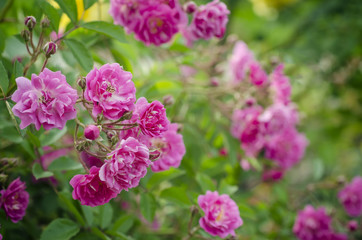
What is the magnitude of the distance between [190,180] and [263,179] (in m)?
0.53

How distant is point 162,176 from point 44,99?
452mm

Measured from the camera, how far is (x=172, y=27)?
1.04 m

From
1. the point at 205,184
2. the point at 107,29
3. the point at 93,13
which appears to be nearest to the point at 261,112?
the point at 205,184

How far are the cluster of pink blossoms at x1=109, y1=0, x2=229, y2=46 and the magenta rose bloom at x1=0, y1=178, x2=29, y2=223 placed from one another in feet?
1.70

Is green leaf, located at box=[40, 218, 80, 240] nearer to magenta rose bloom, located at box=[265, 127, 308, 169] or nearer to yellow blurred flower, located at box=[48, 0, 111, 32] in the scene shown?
yellow blurred flower, located at box=[48, 0, 111, 32]

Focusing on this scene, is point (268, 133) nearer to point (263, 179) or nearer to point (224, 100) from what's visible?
point (224, 100)

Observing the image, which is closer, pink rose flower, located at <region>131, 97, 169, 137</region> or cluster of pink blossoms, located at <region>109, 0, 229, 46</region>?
pink rose flower, located at <region>131, 97, 169, 137</region>

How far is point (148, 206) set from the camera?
978 millimetres

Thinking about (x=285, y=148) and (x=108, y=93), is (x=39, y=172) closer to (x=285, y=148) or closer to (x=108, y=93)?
(x=108, y=93)

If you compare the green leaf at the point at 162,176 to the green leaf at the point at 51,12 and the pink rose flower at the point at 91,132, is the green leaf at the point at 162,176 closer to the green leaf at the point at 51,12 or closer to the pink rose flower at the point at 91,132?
the pink rose flower at the point at 91,132

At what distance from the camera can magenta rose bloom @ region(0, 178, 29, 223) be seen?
83cm

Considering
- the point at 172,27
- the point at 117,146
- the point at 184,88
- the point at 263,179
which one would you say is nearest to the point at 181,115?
the point at 184,88

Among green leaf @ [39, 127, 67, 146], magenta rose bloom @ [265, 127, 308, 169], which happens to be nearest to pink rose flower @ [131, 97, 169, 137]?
green leaf @ [39, 127, 67, 146]

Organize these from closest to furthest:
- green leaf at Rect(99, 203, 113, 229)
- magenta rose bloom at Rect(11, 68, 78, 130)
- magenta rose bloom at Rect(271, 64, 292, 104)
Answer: magenta rose bloom at Rect(11, 68, 78, 130), green leaf at Rect(99, 203, 113, 229), magenta rose bloom at Rect(271, 64, 292, 104)
